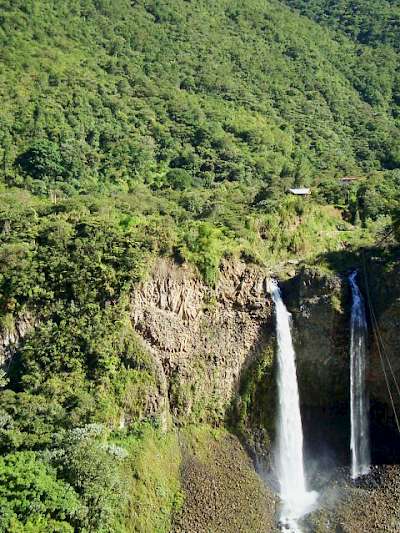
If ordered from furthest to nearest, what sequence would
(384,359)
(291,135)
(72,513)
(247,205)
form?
(291,135) < (247,205) < (384,359) < (72,513)

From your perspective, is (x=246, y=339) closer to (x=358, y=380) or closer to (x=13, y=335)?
(x=358, y=380)

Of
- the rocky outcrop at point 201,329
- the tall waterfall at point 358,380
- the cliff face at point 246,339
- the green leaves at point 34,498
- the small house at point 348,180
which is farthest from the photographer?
the small house at point 348,180

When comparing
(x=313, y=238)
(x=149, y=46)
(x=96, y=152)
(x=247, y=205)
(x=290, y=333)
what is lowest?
(x=290, y=333)

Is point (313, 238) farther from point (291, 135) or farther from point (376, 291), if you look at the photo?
point (291, 135)

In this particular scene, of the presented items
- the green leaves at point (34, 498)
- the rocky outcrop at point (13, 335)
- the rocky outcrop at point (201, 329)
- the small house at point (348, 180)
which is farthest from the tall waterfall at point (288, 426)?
the small house at point (348, 180)

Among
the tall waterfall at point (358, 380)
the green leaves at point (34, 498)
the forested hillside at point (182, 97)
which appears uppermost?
the forested hillside at point (182, 97)

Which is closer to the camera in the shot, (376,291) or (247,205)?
(376,291)

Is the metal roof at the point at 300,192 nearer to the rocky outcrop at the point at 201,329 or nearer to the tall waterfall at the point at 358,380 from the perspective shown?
the rocky outcrop at the point at 201,329

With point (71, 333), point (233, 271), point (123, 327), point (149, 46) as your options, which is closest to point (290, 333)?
point (233, 271)

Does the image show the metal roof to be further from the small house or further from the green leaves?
the green leaves
